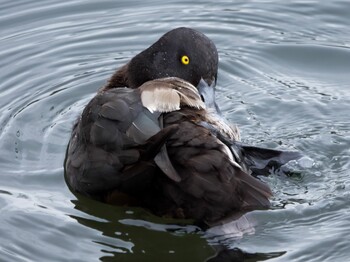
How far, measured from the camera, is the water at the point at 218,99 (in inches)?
294

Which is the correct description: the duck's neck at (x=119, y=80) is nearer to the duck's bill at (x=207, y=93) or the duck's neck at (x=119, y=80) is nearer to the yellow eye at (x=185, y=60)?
the yellow eye at (x=185, y=60)

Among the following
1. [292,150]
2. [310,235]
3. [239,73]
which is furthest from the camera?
[239,73]

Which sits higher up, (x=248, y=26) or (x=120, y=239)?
(x=248, y=26)

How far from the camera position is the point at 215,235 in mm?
7438

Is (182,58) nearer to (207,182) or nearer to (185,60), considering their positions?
(185,60)

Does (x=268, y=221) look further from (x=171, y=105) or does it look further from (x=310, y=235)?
(x=171, y=105)

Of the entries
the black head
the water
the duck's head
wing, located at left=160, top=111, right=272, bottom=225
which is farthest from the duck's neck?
wing, located at left=160, top=111, right=272, bottom=225

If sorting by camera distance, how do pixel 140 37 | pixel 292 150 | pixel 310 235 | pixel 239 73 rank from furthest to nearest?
pixel 140 37 → pixel 239 73 → pixel 292 150 → pixel 310 235

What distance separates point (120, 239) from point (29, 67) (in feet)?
12.8

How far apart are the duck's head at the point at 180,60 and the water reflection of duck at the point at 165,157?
2.40 ft

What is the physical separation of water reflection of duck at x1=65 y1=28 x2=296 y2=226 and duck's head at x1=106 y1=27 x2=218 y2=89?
28.8 inches

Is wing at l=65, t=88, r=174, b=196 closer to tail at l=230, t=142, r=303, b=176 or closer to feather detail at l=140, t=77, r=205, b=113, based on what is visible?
feather detail at l=140, t=77, r=205, b=113

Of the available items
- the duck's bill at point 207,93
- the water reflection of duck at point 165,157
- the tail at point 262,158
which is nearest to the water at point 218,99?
the tail at point 262,158

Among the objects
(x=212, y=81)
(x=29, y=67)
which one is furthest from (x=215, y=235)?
(x=29, y=67)
